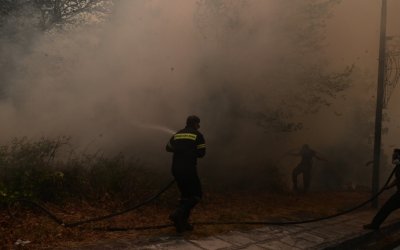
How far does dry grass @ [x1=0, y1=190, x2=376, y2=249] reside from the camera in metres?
4.95

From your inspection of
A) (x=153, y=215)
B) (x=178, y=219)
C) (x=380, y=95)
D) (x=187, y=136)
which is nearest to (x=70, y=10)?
(x=153, y=215)

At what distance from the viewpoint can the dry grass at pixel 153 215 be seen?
195 inches

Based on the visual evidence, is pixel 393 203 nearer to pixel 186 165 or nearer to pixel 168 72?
pixel 186 165

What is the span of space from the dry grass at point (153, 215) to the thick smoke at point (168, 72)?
56.5 inches

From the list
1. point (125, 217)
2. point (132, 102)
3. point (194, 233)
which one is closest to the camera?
point (194, 233)

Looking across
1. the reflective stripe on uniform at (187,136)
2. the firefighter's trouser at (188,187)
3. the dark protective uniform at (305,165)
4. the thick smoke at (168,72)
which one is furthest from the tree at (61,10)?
the dark protective uniform at (305,165)

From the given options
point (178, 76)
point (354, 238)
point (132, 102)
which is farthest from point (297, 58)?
point (354, 238)

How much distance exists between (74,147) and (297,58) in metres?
4.71

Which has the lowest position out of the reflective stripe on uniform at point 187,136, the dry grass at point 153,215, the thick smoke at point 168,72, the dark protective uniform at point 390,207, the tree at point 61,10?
the dry grass at point 153,215

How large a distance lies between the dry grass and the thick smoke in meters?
1.44

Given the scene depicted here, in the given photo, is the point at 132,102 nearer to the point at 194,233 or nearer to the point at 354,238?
the point at 194,233

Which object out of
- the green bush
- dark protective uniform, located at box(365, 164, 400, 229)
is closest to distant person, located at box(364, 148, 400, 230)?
dark protective uniform, located at box(365, 164, 400, 229)

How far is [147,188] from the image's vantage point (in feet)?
23.2

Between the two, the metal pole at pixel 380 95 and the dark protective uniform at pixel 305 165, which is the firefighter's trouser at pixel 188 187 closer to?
the metal pole at pixel 380 95
